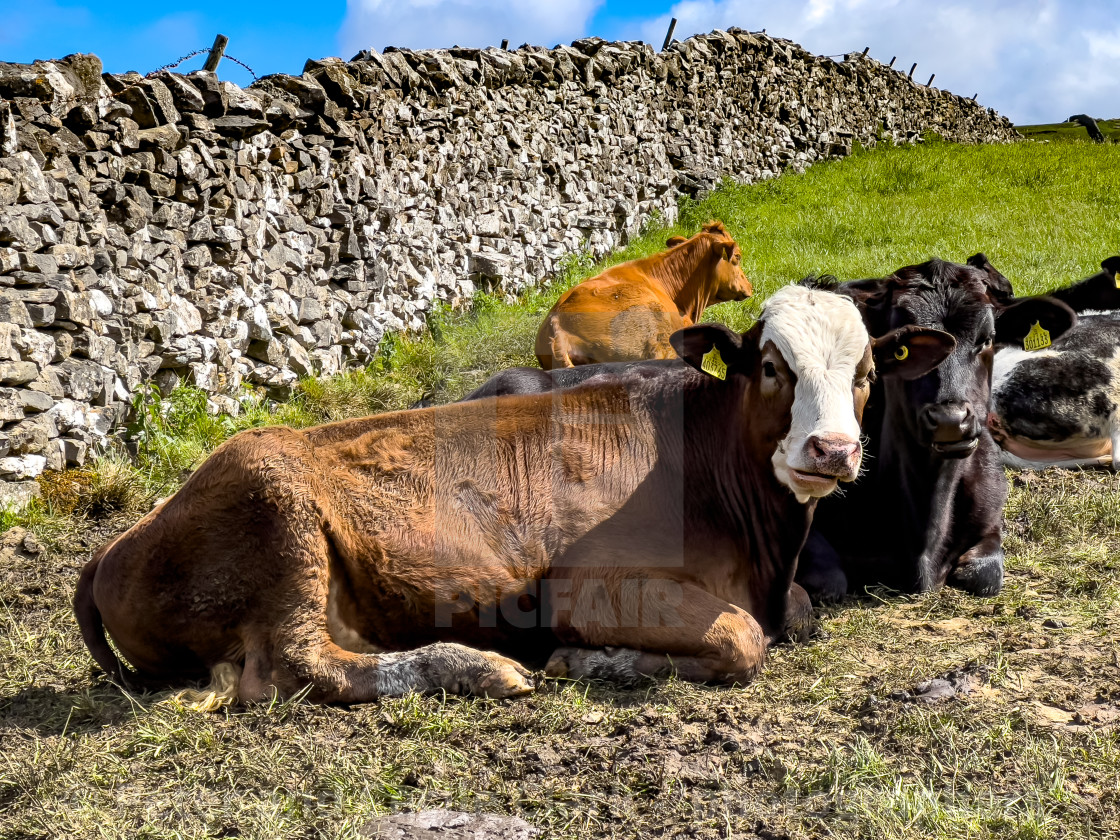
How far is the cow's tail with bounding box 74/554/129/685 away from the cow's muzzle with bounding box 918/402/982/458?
4061 mm

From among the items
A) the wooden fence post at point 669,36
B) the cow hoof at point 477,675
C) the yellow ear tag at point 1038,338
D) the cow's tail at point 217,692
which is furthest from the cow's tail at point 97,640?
the wooden fence post at point 669,36

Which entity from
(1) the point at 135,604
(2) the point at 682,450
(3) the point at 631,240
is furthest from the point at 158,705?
(3) the point at 631,240

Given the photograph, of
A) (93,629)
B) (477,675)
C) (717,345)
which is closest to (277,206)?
(93,629)

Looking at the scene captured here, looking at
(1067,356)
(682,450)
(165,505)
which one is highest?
(1067,356)

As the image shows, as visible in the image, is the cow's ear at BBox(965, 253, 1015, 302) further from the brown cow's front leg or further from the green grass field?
the brown cow's front leg

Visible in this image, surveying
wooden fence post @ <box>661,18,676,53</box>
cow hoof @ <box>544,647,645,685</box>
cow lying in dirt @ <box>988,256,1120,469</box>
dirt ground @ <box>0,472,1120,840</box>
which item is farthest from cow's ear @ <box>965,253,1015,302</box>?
wooden fence post @ <box>661,18,676,53</box>

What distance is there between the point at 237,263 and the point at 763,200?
13.6 m

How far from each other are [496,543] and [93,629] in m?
1.89

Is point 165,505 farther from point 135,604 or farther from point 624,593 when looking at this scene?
point 624,593

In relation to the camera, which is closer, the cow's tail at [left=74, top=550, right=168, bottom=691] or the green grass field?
the green grass field

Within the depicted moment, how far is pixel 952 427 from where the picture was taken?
4980mm

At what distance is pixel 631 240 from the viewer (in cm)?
1802

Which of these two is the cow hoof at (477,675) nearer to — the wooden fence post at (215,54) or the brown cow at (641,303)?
the brown cow at (641,303)

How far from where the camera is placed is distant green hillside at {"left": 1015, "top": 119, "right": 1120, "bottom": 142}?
3839 cm
